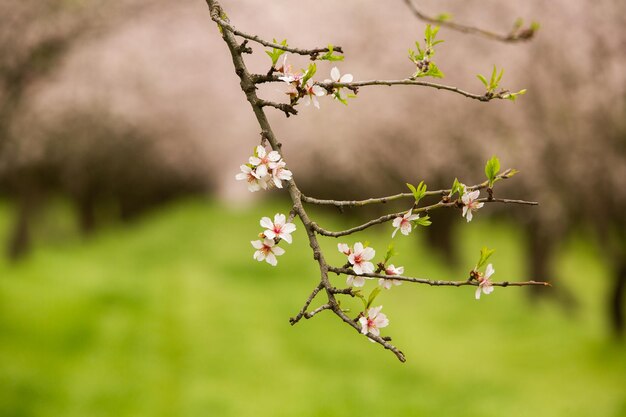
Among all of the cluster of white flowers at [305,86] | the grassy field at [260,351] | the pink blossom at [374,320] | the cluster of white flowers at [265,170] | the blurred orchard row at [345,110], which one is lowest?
the pink blossom at [374,320]

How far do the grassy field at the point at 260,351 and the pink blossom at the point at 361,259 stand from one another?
7.31 meters

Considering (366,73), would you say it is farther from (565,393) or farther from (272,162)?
(272,162)

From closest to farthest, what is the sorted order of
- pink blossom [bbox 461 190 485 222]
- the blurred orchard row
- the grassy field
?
pink blossom [bbox 461 190 485 222] → the grassy field → the blurred orchard row

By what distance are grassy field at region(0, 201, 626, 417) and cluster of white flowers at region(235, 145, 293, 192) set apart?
289 inches

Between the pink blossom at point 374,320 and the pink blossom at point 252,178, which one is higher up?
the pink blossom at point 252,178

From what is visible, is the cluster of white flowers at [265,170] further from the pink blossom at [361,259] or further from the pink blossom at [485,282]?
the pink blossom at [485,282]

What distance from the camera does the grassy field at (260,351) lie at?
33.0ft

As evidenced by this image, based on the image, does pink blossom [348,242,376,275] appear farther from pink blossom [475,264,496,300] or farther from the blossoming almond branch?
pink blossom [475,264,496,300]

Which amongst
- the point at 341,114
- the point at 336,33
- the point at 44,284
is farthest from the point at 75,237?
the point at 44,284

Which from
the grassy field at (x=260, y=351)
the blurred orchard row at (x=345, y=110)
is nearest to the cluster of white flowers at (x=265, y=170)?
the grassy field at (x=260, y=351)

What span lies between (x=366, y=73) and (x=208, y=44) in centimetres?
791

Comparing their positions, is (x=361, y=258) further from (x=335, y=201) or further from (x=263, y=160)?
(x=263, y=160)

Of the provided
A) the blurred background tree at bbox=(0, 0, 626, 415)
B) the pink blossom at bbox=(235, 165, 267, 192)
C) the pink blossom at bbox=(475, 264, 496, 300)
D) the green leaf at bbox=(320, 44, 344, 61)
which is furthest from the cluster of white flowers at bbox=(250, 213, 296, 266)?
the blurred background tree at bbox=(0, 0, 626, 415)

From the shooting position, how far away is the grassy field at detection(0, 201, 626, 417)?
10.1 meters
